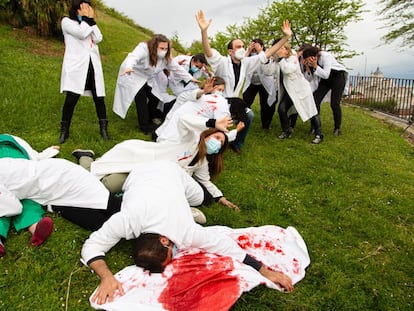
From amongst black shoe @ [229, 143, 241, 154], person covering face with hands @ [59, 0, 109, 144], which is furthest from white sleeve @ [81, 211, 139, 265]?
black shoe @ [229, 143, 241, 154]

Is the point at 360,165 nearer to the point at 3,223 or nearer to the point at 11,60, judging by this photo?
the point at 3,223

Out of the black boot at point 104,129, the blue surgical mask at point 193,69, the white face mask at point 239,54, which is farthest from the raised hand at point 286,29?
the black boot at point 104,129

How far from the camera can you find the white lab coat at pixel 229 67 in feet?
20.1

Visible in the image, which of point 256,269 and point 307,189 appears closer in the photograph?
point 256,269

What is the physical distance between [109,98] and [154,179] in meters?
5.85

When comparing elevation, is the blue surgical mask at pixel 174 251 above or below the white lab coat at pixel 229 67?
below

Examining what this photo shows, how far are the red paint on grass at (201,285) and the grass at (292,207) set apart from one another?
19cm

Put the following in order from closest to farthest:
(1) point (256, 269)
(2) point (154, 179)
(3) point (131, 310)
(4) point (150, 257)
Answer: (3) point (131, 310)
(4) point (150, 257)
(1) point (256, 269)
(2) point (154, 179)

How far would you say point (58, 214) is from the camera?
3.58 meters

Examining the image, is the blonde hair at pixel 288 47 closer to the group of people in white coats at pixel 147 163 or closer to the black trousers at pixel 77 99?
the group of people in white coats at pixel 147 163

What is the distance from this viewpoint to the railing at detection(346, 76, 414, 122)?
11.8 m

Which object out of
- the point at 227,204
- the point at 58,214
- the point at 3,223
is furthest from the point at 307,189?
the point at 3,223

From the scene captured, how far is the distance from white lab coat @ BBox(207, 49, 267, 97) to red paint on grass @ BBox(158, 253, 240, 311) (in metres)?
3.98

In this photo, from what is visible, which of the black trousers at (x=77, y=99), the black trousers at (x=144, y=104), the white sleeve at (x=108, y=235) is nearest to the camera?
the white sleeve at (x=108, y=235)
